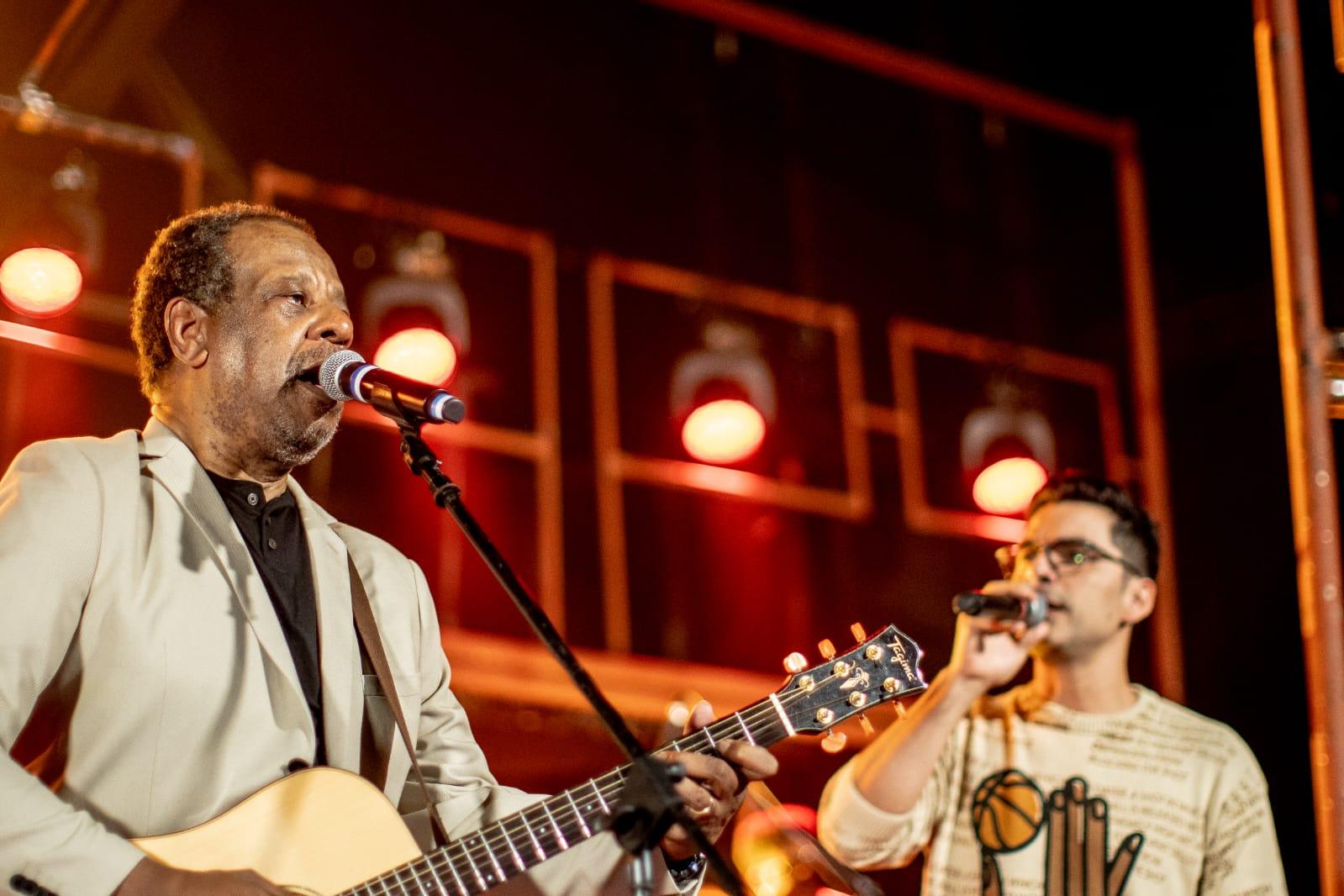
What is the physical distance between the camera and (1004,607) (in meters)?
3.16

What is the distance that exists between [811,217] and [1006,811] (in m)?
4.30

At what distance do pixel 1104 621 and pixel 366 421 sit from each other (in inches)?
138

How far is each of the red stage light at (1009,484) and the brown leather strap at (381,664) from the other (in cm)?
472

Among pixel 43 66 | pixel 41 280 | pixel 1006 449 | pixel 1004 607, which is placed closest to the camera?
pixel 1004 607

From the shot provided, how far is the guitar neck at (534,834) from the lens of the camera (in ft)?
7.59

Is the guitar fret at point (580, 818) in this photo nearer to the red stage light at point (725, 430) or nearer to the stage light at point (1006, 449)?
the red stage light at point (725, 430)

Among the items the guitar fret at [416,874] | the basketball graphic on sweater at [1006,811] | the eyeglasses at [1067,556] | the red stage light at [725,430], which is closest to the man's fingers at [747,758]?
the guitar fret at [416,874]

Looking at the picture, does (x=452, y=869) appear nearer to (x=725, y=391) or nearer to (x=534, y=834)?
(x=534, y=834)

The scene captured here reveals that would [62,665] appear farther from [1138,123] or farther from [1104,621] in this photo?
[1138,123]

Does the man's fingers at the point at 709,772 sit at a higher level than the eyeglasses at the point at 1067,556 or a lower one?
→ lower

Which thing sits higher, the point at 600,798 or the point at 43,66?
the point at 43,66

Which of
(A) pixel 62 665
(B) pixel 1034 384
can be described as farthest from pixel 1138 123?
(A) pixel 62 665

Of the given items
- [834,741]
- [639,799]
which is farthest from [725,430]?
[639,799]

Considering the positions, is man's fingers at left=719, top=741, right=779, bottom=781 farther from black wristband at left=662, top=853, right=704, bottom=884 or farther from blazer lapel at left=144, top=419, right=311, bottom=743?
blazer lapel at left=144, top=419, right=311, bottom=743
